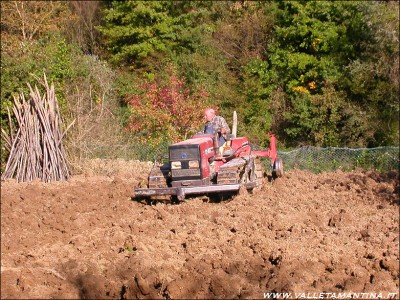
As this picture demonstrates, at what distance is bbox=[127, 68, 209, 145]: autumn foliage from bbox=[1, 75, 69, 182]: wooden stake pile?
6.25m

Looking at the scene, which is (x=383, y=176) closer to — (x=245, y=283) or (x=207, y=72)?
(x=245, y=283)

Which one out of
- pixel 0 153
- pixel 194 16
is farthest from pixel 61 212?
pixel 194 16

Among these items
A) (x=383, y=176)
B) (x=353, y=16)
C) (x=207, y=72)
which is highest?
(x=353, y=16)

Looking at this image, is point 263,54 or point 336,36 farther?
point 263,54

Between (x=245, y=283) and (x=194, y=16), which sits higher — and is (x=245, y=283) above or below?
below

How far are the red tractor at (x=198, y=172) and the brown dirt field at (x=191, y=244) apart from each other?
296 millimetres

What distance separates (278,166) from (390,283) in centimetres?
715

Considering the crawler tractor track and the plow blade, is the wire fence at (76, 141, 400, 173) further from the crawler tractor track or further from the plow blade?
the plow blade

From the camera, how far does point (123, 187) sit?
13.6 meters

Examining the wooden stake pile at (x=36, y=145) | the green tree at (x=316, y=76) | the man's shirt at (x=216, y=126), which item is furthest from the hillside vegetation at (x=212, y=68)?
the man's shirt at (x=216, y=126)

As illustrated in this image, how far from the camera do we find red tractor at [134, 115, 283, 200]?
1233cm

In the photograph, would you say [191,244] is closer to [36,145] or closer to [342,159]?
[36,145]

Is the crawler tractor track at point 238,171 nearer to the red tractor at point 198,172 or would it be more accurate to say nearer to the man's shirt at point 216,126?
the red tractor at point 198,172

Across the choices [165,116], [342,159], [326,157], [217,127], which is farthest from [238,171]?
[165,116]
